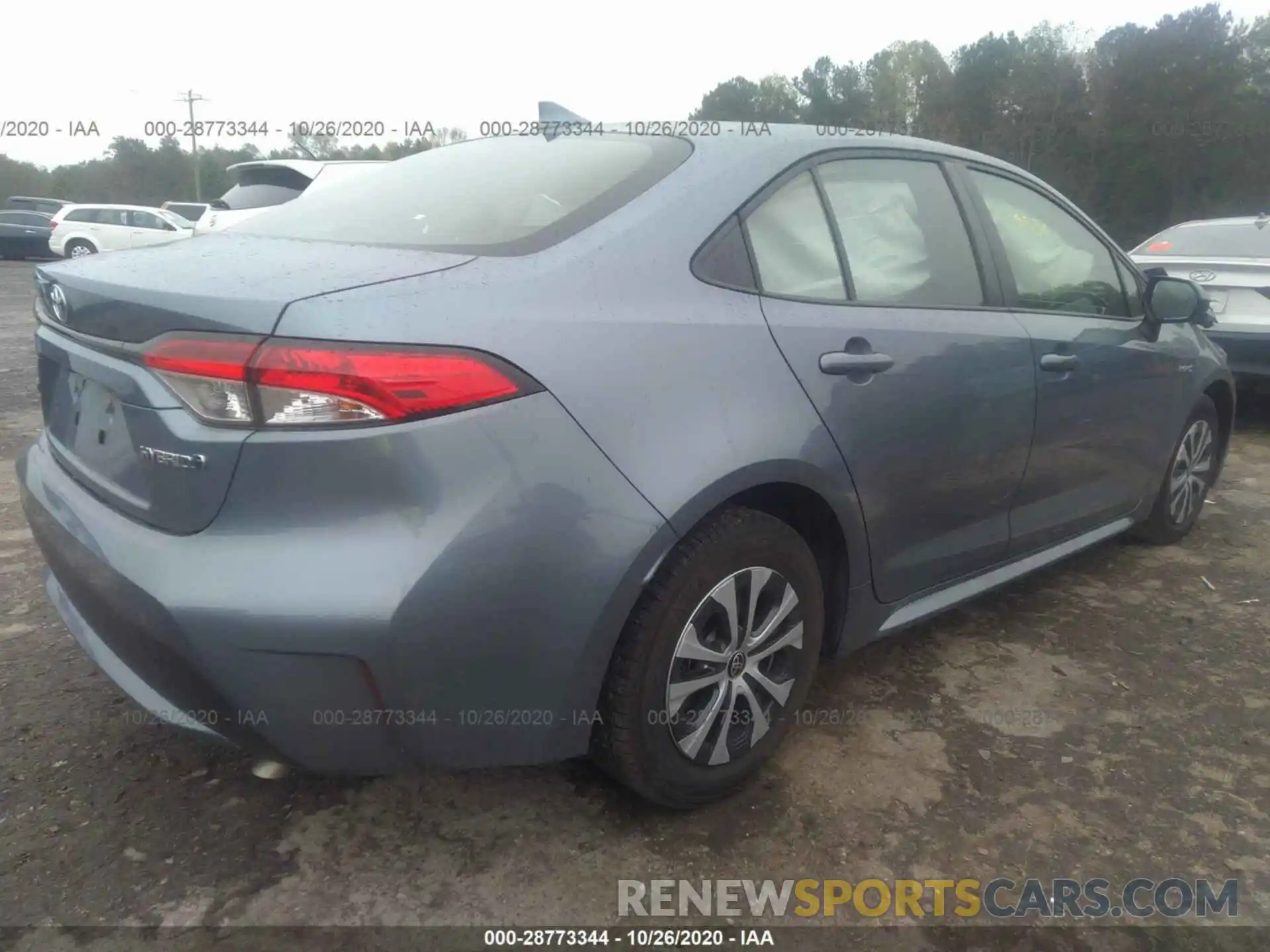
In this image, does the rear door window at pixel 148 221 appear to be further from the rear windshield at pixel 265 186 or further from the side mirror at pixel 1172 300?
the side mirror at pixel 1172 300

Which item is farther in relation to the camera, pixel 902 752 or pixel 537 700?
pixel 902 752

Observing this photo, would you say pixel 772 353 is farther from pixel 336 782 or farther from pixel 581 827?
pixel 336 782

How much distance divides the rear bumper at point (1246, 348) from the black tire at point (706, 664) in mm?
4896

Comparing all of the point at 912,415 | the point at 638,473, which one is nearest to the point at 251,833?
the point at 638,473

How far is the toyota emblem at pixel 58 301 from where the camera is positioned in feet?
6.33

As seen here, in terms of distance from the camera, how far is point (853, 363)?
7.21 ft

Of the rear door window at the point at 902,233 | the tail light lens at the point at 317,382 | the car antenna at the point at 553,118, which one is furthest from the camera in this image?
the car antenna at the point at 553,118

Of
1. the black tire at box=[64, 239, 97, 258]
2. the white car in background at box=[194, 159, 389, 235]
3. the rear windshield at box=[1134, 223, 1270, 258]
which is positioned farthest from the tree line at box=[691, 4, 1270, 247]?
the rear windshield at box=[1134, 223, 1270, 258]

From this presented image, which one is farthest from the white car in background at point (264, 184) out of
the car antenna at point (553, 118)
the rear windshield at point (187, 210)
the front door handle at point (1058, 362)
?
the rear windshield at point (187, 210)

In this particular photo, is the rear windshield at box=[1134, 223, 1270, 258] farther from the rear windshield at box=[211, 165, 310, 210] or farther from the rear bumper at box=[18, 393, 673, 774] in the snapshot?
the rear windshield at box=[211, 165, 310, 210]

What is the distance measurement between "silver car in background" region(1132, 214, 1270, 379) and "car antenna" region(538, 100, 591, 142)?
432 cm

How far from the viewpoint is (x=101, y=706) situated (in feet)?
8.09

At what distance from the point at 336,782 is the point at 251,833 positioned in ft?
0.77

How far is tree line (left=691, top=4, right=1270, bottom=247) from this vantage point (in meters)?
28.1
